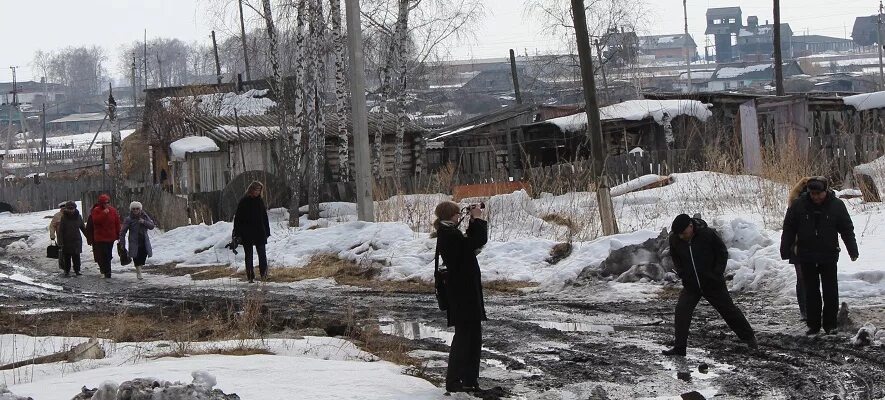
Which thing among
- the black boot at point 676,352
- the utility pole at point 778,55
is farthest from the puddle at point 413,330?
the utility pole at point 778,55

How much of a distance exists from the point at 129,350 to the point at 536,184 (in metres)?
16.4

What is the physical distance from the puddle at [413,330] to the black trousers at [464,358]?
2.62m

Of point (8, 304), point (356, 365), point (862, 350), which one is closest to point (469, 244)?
point (356, 365)

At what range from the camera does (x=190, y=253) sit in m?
25.7

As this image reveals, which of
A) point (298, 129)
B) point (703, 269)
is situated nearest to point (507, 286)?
point (703, 269)

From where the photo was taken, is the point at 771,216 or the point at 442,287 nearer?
the point at 442,287

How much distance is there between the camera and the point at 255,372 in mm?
9383

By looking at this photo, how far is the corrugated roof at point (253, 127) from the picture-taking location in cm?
3988

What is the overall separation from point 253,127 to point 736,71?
91.9 meters

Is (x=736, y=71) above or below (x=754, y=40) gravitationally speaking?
below

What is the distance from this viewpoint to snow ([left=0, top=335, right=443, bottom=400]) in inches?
342

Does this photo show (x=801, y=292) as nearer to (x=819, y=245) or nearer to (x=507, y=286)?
(x=819, y=245)

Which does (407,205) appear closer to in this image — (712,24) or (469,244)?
(469,244)

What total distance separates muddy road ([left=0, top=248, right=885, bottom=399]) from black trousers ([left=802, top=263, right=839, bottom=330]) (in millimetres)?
297
